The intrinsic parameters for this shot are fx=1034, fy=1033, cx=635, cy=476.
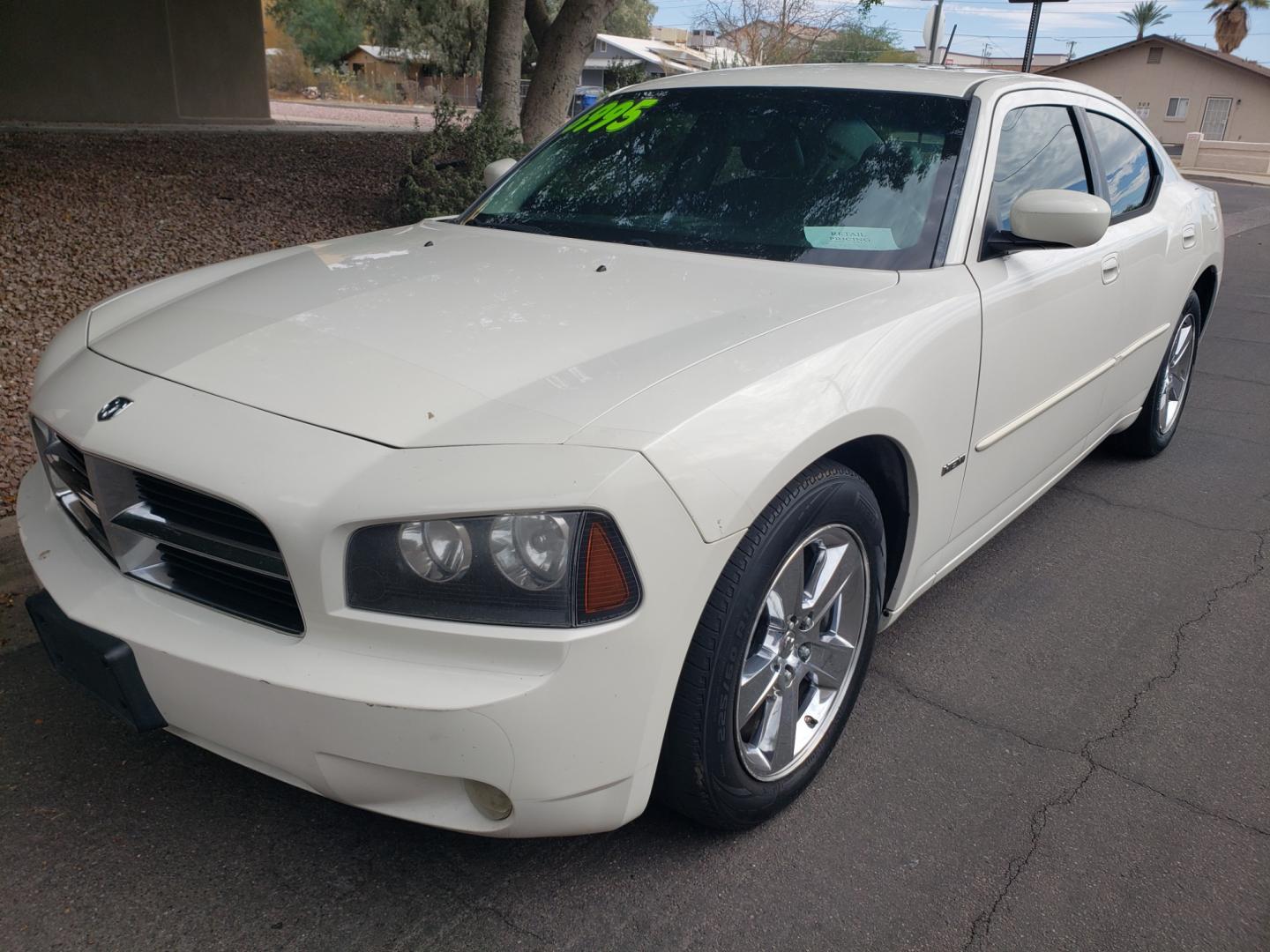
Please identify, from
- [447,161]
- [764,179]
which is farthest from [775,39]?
[764,179]

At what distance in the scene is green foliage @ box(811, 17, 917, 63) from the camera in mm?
26391

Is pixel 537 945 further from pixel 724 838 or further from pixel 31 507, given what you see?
pixel 31 507

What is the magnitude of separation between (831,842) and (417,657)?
3.69 ft

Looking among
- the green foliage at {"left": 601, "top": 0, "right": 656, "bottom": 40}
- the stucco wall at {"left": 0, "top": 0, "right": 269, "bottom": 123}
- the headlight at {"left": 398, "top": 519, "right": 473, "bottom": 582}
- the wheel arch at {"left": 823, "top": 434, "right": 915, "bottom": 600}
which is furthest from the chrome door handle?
the green foliage at {"left": 601, "top": 0, "right": 656, "bottom": 40}

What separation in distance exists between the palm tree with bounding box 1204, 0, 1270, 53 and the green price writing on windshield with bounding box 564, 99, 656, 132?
5953 cm

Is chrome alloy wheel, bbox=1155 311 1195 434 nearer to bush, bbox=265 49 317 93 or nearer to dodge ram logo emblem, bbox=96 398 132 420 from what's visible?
dodge ram logo emblem, bbox=96 398 132 420

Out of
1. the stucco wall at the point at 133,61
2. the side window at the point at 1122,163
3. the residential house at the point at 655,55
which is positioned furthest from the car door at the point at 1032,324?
the residential house at the point at 655,55

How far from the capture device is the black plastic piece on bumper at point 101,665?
1.94 metres

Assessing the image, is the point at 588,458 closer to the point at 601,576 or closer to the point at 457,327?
the point at 601,576

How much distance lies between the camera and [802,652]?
2420mm

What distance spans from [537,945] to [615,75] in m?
13.5

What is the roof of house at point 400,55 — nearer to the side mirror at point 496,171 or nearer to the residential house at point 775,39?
the residential house at point 775,39

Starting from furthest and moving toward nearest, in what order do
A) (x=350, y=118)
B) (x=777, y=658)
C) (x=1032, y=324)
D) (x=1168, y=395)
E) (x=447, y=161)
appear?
(x=350, y=118) < (x=447, y=161) < (x=1168, y=395) < (x=1032, y=324) < (x=777, y=658)

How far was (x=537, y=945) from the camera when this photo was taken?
2.02 m
